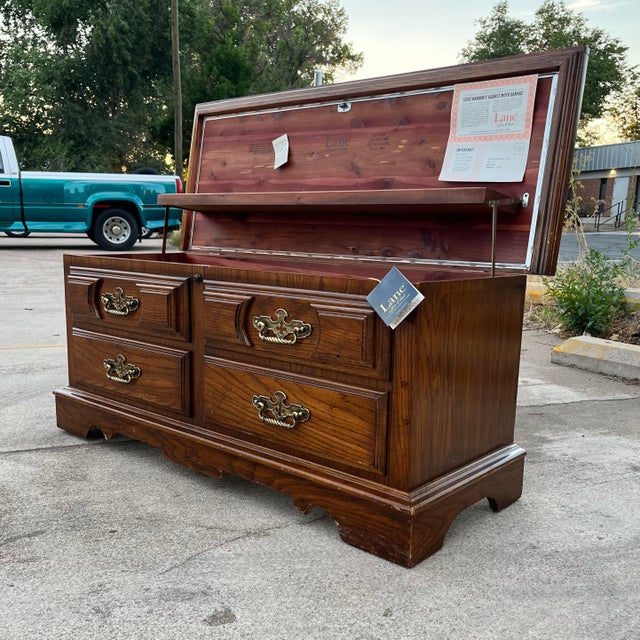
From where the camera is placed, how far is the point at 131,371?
2.54m

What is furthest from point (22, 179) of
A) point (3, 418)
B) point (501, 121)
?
point (501, 121)

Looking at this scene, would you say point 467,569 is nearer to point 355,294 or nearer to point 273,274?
point 355,294

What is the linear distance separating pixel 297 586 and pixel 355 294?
0.80 metres

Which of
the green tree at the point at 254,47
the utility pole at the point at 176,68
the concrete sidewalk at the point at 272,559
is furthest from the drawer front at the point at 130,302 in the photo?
the green tree at the point at 254,47

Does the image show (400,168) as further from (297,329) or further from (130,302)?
(130,302)

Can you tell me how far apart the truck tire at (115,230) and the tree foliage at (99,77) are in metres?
12.0

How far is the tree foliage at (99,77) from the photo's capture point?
70.4 ft

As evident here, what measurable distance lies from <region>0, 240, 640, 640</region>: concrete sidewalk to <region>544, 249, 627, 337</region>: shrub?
6.42 ft

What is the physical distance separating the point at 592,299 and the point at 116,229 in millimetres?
8622

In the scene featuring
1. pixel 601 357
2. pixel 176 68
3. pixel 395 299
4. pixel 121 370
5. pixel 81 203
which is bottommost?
pixel 601 357

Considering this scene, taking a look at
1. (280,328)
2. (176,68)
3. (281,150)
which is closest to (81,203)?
(176,68)

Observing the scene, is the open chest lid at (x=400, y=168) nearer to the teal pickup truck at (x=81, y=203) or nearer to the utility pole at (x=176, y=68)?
the teal pickup truck at (x=81, y=203)

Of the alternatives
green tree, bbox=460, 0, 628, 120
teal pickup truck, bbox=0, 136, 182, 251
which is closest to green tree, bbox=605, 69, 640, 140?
green tree, bbox=460, 0, 628, 120

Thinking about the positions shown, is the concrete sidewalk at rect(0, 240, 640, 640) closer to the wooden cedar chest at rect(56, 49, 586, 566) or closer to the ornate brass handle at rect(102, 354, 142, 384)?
the wooden cedar chest at rect(56, 49, 586, 566)
